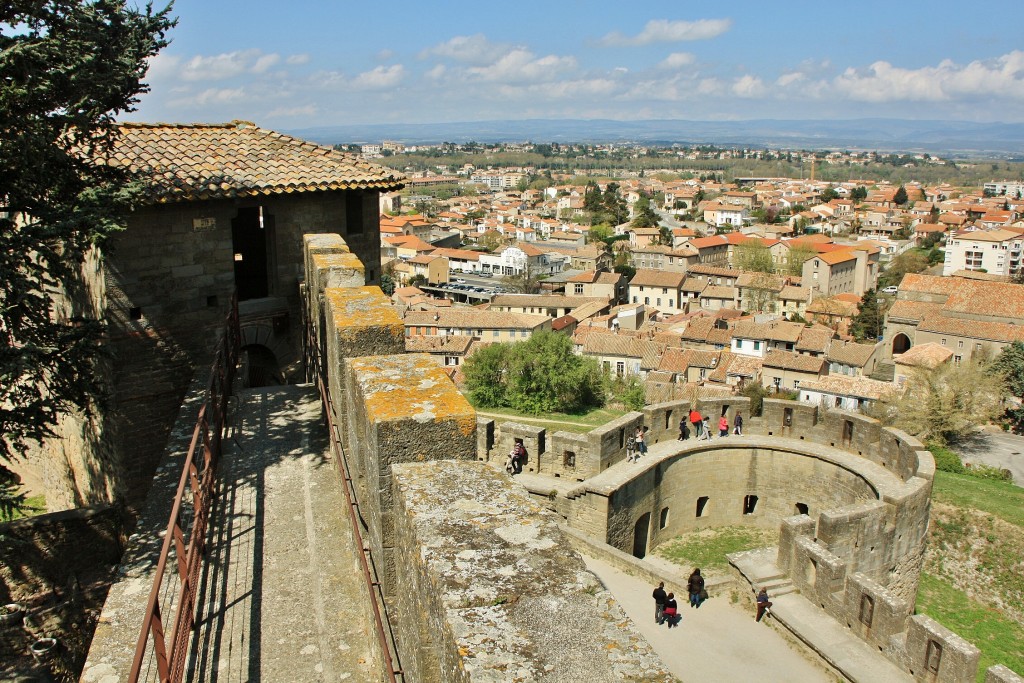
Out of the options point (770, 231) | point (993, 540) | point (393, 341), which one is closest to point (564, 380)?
point (993, 540)

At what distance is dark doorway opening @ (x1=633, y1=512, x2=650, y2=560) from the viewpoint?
1736 cm

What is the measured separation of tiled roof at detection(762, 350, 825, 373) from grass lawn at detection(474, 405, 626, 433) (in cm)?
2184

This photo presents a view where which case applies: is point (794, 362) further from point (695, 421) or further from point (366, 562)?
point (366, 562)

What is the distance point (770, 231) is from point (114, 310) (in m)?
126

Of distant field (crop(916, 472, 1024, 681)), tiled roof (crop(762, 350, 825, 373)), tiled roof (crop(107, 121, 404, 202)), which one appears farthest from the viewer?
tiled roof (crop(762, 350, 825, 373))

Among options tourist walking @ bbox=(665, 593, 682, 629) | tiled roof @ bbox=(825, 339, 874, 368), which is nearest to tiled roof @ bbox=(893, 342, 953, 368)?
tiled roof @ bbox=(825, 339, 874, 368)

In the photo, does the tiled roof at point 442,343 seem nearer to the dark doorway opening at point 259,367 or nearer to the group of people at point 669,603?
the group of people at point 669,603

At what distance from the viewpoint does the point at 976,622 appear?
1734 centimetres

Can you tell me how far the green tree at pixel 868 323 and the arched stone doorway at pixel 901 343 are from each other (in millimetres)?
6430

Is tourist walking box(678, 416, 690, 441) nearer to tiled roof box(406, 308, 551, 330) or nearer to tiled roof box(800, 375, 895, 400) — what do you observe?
tiled roof box(800, 375, 895, 400)

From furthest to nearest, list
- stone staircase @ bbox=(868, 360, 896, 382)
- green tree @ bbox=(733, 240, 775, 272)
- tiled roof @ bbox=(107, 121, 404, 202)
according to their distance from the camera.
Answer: green tree @ bbox=(733, 240, 775, 272), stone staircase @ bbox=(868, 360, 896, 382), tiled roof @ bbox=(107, 121, 404, 202)

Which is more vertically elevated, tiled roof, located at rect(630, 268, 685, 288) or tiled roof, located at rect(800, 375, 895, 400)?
tiled roof, located at rect(630, 268, 685, 288)

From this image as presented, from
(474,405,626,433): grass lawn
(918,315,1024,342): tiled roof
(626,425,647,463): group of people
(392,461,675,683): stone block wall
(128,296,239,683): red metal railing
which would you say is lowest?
(918,315,1024,342): tiled roof

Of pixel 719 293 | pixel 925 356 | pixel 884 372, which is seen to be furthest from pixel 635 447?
pixel 719 293
